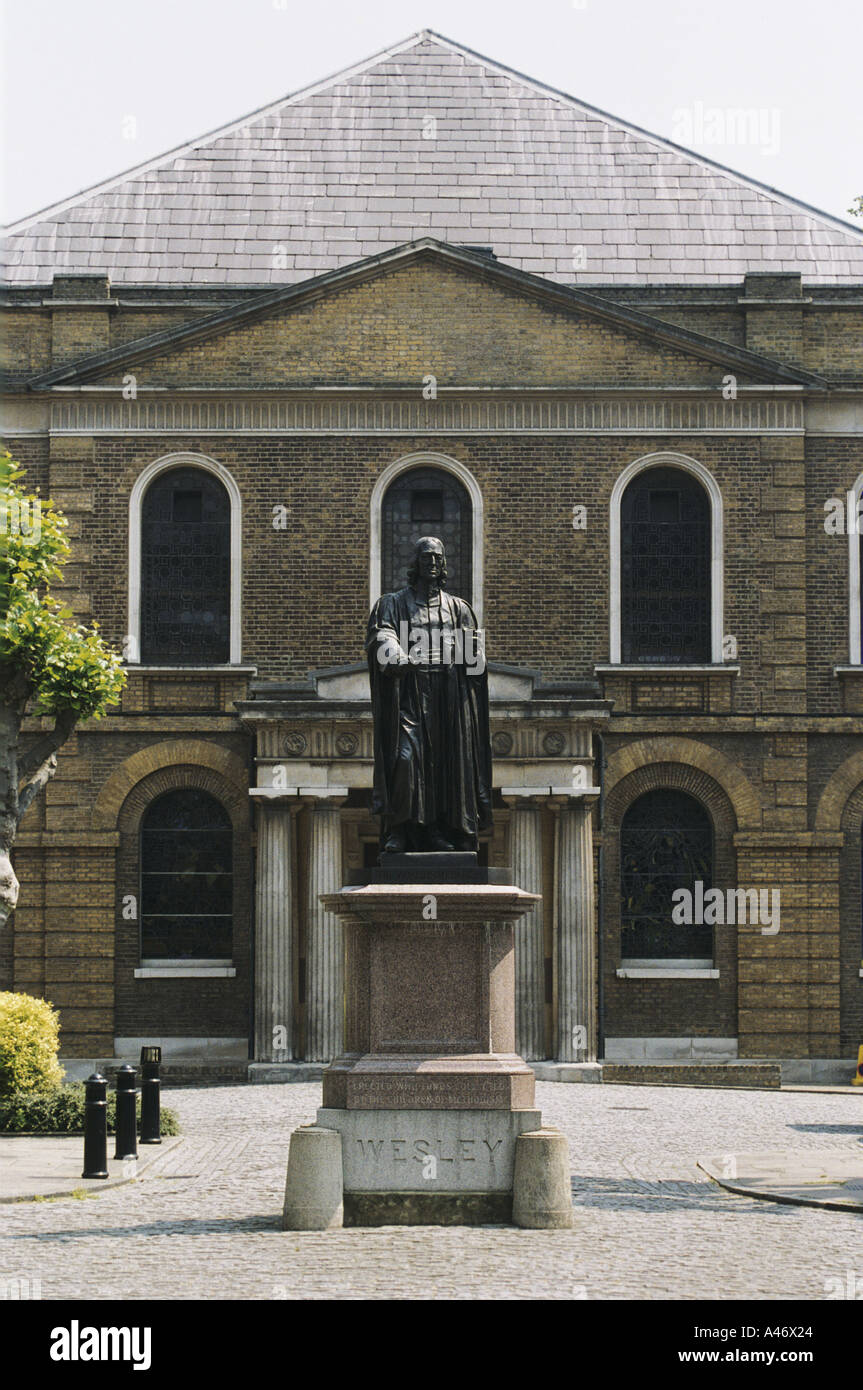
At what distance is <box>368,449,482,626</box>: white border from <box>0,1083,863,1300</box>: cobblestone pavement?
11.3 m

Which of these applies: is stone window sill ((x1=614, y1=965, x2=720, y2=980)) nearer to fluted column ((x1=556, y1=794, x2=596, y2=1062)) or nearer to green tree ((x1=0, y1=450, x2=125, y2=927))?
fluted column ((x1=556, y1=794, x2=596, y2=1062))

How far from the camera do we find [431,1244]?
38.0 ft

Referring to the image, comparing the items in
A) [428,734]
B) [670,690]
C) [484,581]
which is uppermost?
[484,581]

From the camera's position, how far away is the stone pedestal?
12414mm

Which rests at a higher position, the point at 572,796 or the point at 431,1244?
the point at 572,796

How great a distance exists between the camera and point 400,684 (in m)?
13.6

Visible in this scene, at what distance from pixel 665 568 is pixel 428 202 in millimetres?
7803

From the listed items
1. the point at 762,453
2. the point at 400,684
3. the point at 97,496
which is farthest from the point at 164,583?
the point at 400,684

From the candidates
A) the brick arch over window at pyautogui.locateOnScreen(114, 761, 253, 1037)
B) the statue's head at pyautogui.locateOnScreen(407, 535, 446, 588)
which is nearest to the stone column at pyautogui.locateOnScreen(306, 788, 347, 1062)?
the brick arch over window at pyautogui.locateOnScreen(114, 761, 253, 1037)

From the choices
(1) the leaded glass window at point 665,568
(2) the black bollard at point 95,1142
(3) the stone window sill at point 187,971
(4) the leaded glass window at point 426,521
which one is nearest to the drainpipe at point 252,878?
(3) the stone window sill at point 187,971

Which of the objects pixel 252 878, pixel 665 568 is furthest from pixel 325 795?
pixel 665 568

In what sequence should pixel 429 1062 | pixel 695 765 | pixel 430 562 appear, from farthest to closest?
1. pixel 695 765
2. pixel 430 562
3. pixel 429 1062

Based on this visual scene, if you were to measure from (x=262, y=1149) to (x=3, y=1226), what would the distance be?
5030 millimetres

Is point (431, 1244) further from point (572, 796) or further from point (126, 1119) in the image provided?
point (572, 796)
